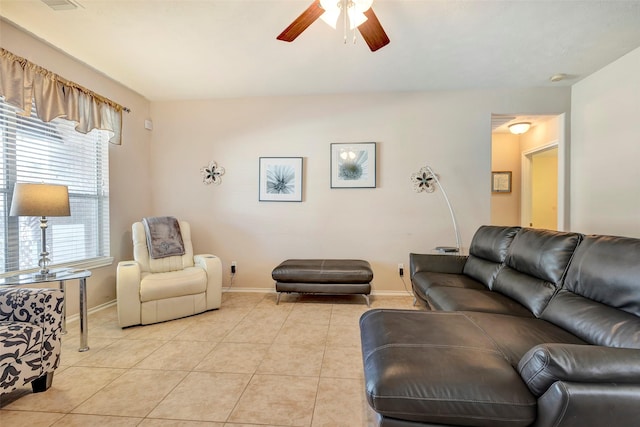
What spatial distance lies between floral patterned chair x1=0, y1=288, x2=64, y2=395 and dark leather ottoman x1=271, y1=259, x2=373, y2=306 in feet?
6.22

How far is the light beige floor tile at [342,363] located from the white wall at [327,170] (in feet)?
5.26

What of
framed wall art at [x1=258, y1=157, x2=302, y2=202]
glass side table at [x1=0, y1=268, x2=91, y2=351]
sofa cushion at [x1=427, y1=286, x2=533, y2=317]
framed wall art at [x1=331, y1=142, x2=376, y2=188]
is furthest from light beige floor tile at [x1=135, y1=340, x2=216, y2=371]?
framed wall art at [x1=331, y1=142, x2=376, y2=188]

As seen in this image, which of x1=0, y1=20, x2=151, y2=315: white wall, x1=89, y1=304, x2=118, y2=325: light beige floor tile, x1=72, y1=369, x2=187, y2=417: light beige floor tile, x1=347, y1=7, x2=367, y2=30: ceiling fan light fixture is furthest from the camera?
Answer: x1=89, y1=304, x2=118, y2=325: light beige floor tile

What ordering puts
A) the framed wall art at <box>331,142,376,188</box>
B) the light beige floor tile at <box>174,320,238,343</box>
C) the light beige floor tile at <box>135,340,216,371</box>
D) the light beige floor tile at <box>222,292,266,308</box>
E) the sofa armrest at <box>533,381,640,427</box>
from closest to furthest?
the sofa armrest at <box>533,381,640,427</box>
the light beige floor tile at <box>135,340,216,371</box>
the light beige floor tile at <box>174,320,238,343</box>
the light beige floor tile at <box>222,292,266,308</box>
the framed wall art at <box>331,142,376,188</box>

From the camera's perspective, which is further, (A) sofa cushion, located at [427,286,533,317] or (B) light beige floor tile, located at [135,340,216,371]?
(B) light beige floor tile, located at [135,340,216,371]

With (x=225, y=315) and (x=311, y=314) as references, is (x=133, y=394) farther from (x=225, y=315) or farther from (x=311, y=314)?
(x=311, y=314)

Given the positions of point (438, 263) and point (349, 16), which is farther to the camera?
point (438, 263)

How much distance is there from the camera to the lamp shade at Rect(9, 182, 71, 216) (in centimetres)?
198

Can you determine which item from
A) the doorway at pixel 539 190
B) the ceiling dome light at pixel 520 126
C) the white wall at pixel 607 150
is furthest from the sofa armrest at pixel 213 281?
the doorway at pixel 539 190

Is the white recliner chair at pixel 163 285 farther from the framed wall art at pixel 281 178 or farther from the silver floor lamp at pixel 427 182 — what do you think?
the silver floor lamp at pixel 427 182

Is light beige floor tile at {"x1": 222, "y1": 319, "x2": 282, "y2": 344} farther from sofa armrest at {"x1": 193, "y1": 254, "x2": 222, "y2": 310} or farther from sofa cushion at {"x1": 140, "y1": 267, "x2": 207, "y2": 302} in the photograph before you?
sofa cushion at {"x1": 140, "y1": 267, "x2": 207, "y2": 302}

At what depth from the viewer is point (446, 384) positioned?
105cm

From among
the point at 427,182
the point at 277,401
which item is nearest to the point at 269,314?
the point at 277,401

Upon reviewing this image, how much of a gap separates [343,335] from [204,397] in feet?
4.00
